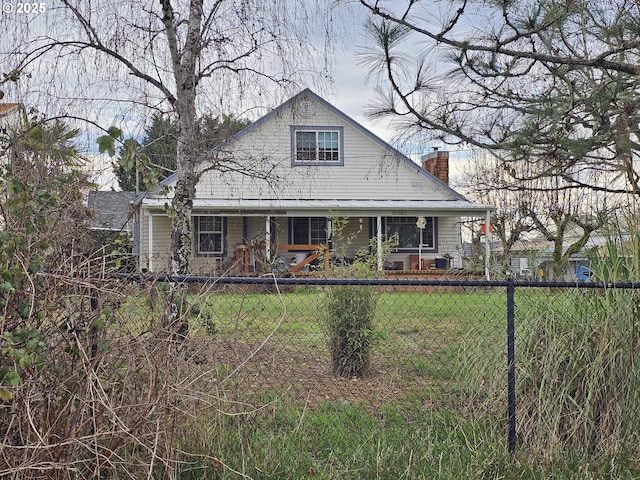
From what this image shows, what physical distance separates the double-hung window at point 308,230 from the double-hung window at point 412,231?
2.15m

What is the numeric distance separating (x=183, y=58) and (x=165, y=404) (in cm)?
352

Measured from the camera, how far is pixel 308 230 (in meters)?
19.8

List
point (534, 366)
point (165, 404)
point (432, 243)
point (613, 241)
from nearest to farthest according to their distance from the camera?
1. point (165, 404)
2. point (534, 366)
3. point (613, 241)
4. point (432, 243)

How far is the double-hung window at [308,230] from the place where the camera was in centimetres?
1962

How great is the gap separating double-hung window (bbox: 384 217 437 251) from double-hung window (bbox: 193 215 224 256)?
5477 mm

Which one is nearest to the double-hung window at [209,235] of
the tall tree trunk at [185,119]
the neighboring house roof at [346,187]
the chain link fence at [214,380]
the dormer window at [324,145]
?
the neighboring house roof at [346,187]

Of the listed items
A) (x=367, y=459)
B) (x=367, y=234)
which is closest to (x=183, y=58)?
(x=367, y=459)

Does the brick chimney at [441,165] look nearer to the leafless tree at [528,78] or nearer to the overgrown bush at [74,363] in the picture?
the leafless tree at [528,78]

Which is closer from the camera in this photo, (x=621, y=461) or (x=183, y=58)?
(x=621, y=461)

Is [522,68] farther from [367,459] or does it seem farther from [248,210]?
[248,210]

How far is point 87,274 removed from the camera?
3092mm

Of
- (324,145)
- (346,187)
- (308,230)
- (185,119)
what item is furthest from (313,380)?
(308,230)

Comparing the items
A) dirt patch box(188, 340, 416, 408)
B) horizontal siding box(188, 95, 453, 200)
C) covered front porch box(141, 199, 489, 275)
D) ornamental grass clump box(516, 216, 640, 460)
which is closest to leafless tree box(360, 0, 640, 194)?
ornamental grass clump box(516, 216, 640, 460)

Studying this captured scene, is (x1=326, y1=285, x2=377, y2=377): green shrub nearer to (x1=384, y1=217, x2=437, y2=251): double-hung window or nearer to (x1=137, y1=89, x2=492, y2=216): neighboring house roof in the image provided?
(x1=137, y1=89, x2=492, y2=216): neighboring house roof
